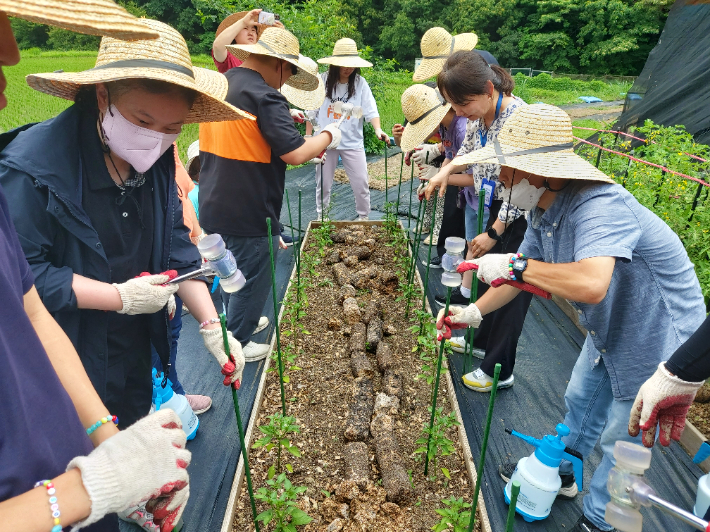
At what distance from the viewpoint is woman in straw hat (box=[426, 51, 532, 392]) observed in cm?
227

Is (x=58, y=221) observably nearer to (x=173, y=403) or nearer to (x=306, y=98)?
(x=173, y=403)

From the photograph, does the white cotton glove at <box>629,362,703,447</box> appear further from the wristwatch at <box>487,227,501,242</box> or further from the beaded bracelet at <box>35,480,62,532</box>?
the beaded bracelet at <box>35,480,62,532</box>

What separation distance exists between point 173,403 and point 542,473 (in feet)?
5.45

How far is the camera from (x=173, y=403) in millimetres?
2098

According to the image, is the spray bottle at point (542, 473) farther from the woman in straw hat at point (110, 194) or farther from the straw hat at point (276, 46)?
the straw hat at point (276, 46)

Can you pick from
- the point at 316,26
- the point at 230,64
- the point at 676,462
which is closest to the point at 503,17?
the point at 316,26

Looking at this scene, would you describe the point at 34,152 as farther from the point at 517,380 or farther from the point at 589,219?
the point at 517,380

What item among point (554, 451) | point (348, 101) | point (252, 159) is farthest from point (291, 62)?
point (554, 451)

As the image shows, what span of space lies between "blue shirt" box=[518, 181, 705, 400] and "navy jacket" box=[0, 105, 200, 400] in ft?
5.00

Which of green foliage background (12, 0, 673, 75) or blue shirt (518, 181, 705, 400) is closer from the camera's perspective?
blue shirt (518, 181, 705, 400)

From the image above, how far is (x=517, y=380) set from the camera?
2.78 m

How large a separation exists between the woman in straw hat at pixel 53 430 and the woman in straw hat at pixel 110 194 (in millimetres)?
356

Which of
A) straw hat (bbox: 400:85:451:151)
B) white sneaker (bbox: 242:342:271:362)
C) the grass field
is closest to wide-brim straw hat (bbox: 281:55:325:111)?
straw hat (bbox: 400:85:451:151)

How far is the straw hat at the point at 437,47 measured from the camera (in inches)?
158
